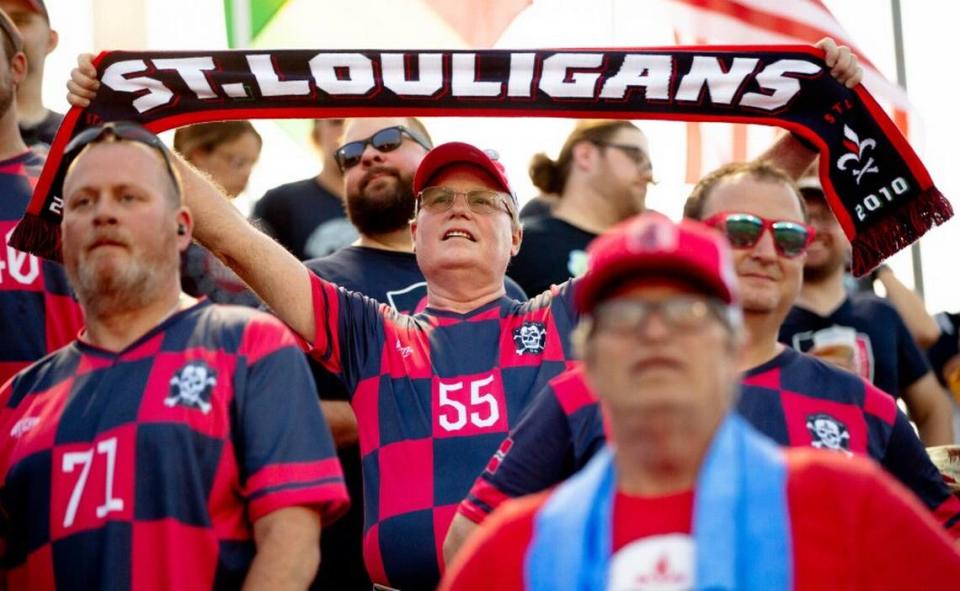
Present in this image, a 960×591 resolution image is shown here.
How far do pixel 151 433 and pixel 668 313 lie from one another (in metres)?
1.87

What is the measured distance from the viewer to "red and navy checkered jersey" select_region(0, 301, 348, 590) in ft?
14.3

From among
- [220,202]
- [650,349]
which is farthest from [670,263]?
[220,202]

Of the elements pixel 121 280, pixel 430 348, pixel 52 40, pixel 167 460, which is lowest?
pixel 167 460

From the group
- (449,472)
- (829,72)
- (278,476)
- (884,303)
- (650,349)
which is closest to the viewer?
(650,349)

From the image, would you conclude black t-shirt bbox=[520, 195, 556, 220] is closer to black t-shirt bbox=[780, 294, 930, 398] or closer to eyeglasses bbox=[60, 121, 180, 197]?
black t-shirt bbox=[780, 294, 930, 398]

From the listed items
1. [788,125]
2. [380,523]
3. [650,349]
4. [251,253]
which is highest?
[788,125]

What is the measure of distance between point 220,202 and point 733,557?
9.07 feet

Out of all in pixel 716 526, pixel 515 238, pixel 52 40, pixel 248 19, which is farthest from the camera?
pixel 248 19

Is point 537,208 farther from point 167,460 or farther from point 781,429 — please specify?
point 167,460

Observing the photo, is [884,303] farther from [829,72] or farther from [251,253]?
[251,253]

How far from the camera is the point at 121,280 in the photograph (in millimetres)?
4621

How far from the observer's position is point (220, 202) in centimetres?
537

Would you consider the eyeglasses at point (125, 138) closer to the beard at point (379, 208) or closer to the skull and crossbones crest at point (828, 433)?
the beard at point (379, 208)

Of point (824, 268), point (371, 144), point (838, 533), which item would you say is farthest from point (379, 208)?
point (838, 533)
